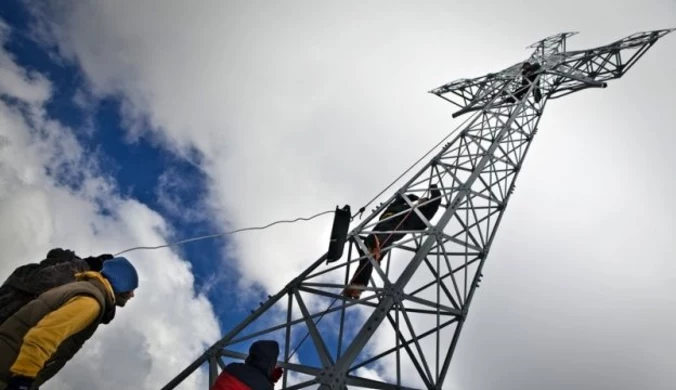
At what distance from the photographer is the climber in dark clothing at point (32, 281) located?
3.14 m

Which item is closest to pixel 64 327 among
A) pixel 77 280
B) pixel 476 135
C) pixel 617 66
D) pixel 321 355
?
pixel 77 280

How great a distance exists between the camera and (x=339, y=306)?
5.41m

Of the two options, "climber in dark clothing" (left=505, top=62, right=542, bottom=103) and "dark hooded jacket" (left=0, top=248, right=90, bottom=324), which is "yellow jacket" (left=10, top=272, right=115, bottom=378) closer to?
"dark hooded jacket" (left=0, top=248, right=90, bottom=324)

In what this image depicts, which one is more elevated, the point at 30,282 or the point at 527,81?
the point at 527,81

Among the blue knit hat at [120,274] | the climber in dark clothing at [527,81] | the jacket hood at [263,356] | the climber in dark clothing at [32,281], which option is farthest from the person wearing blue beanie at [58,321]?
the climber in dark clothing at [527,81]

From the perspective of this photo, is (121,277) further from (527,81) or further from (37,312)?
(527,81)

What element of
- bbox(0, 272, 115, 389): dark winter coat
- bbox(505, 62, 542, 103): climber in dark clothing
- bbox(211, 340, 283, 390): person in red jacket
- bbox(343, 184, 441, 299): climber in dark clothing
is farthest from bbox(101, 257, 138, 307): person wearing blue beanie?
bbox(505, 62, 542, 103): climber in dark clothing

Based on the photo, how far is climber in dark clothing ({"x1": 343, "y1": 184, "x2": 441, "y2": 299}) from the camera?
6.37 m

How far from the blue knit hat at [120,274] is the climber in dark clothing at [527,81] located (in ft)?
32.2

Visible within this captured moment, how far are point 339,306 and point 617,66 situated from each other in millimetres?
10743

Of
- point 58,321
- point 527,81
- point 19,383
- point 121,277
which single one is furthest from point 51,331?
point 527,81

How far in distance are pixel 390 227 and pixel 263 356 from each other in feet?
12.7

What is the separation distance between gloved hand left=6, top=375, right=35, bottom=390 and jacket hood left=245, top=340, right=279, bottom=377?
1805mm

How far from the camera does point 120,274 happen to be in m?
3.31
